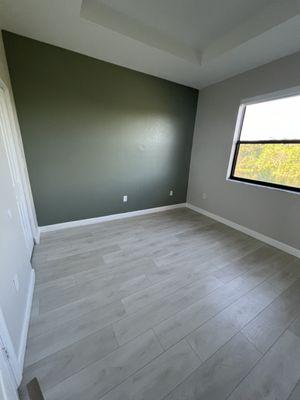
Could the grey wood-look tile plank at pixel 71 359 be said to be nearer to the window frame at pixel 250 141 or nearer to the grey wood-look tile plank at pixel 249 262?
the grey wood-look tile plank at pixel 249 262

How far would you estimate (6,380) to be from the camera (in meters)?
0.83

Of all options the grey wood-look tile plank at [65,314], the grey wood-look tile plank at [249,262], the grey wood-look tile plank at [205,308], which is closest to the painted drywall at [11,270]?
the grey wood-look tile plank at [65,314]

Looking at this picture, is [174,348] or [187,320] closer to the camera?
[174,348]

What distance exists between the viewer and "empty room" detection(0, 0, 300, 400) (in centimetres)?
111

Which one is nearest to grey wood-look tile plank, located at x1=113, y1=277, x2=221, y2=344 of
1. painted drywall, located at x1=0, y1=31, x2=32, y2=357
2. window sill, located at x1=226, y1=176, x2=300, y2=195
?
painted drywall, located at x1=0, y1=31, x2=32, y2=357

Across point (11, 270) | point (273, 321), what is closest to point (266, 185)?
point (273, 321)

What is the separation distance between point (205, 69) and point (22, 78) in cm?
256

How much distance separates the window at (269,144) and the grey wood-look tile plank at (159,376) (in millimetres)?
2492

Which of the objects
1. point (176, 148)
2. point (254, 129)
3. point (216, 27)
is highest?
point (216, 27)

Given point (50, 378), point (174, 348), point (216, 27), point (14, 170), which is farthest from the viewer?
point (216, 27)

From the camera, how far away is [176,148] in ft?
11.9

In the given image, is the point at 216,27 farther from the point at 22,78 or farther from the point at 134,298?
the point at 134,298

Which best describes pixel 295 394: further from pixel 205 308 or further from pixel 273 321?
pixel 205 308

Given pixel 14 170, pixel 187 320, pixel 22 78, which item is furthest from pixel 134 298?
pixel 22 78
